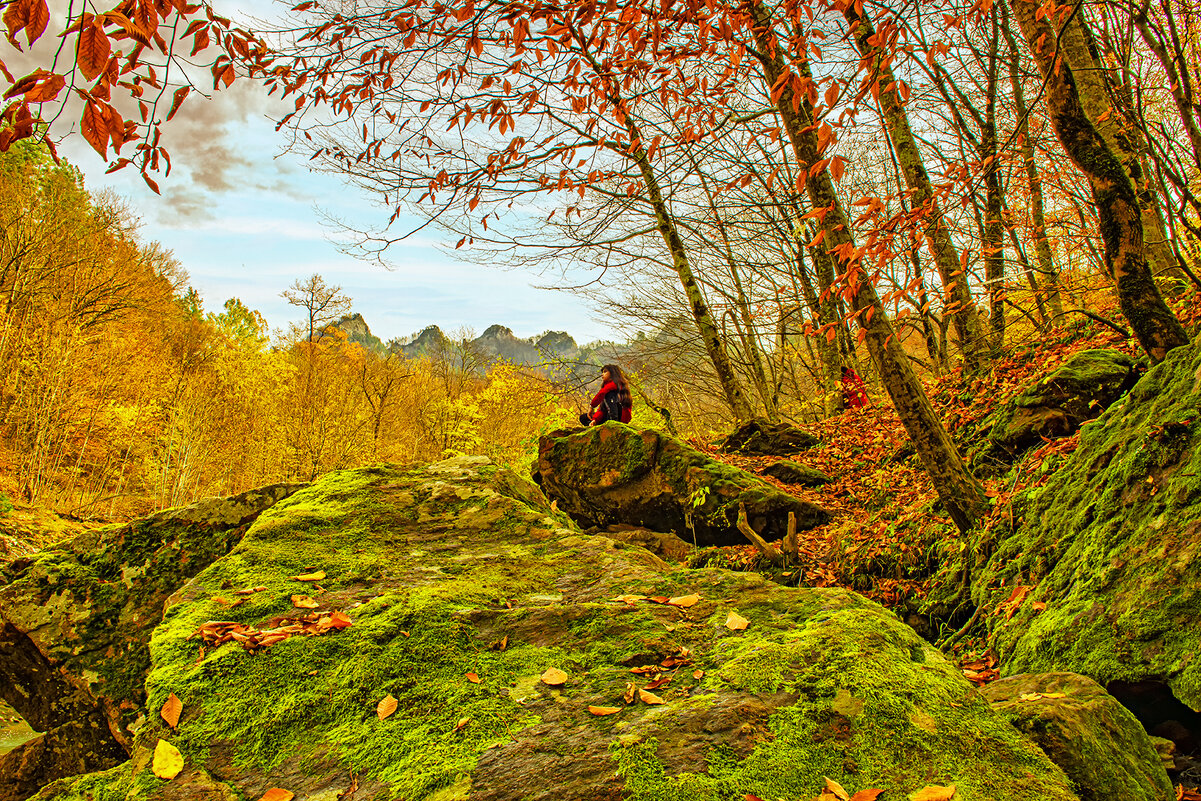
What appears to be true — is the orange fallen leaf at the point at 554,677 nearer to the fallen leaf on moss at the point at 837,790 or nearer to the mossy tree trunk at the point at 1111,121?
the fallen leaf on moss at the point at 837,790

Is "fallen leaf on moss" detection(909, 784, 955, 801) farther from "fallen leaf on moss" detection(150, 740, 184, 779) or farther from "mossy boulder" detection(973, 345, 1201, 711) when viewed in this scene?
"fallen leaf on moss" detection(150, 740, 184, 779)

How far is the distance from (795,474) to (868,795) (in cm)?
777

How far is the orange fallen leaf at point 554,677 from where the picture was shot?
5.43 ft

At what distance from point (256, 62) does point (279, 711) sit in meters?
3.48

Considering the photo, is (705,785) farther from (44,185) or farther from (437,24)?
(44,185)

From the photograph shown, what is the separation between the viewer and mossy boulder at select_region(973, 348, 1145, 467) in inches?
189

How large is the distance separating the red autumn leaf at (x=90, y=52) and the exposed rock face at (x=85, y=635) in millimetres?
2274

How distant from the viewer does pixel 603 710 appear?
1505 mm

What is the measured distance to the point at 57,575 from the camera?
270cm

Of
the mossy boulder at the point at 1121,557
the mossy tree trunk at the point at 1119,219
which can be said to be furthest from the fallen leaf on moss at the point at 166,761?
the mossy tree trunk at the point at 1119,219

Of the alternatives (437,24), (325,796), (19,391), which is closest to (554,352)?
(437,24)

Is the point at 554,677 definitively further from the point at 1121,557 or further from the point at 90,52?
the point at 1121,557

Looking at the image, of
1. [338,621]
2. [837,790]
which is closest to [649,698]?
[837,790]

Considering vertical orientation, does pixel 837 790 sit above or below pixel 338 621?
below
